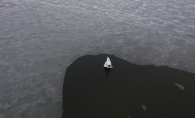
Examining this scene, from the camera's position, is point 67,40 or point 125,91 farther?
point 67,40

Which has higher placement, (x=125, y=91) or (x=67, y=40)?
(x=67, y=40)

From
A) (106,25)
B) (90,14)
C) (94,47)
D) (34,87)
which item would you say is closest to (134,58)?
(94,47)

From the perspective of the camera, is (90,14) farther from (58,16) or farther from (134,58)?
(134,58)

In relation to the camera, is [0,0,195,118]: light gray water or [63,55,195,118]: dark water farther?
[0,0,195,118]: light gray water

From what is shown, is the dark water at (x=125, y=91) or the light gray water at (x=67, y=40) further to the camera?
the light gray water at (x=67, y=40)
